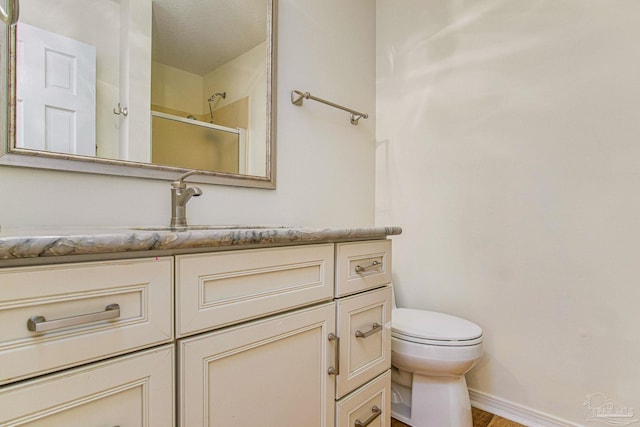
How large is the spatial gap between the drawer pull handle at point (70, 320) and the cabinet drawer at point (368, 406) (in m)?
0.69

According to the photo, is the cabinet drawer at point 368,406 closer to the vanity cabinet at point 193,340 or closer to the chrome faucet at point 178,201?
the vanity cabinet at point 193,340

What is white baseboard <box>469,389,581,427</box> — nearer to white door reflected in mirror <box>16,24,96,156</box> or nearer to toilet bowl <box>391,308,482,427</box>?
toilet bowl <box>391,308,482,427</box>

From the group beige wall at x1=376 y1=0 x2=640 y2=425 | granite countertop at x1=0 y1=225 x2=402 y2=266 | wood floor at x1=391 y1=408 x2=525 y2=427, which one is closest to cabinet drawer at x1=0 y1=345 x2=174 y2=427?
granite countertop at x1=0 y1=225 x2=402 y2=266

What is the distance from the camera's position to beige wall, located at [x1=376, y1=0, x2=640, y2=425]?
49.3 inches

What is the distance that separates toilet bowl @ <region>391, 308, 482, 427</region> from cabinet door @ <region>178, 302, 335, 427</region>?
52 cm

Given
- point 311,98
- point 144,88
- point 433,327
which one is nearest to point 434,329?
point 433,327

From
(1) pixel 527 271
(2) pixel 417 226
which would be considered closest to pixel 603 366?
(1) pixel 527 271

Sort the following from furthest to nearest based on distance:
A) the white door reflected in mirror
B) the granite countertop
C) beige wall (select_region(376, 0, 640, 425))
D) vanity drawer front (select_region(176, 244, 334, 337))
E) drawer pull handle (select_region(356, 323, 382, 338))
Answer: beige wall (select_region(376, 0, 640, 425)), drawer pull handle (select_region(356, 323, 382, 338)), the white door reflected in mirror, vanity drawer front (select_region(176, 244, 334, 337)), the granite countertop

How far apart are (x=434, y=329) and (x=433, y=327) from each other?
0.07 feet

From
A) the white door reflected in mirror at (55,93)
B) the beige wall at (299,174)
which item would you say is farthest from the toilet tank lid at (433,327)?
the white door reflected in mirror at (55,93)

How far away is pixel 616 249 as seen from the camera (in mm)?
1248

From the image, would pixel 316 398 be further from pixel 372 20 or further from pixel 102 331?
pixel 372 20

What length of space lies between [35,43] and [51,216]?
19.1 inches

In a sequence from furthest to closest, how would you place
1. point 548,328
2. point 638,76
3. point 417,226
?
point 417,226, point 548,328, point 638,76
